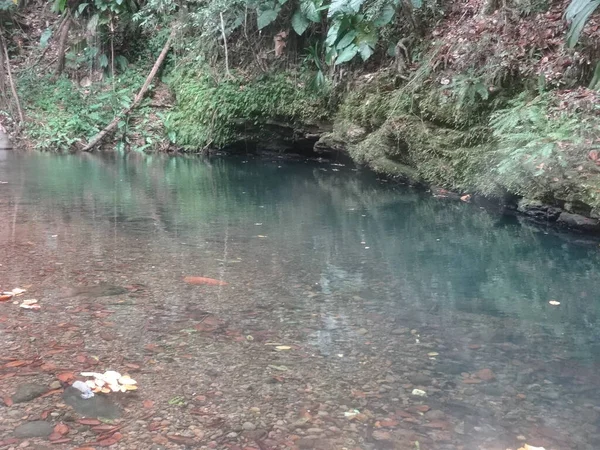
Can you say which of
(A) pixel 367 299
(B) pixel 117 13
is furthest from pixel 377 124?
(B) pixel 117 13

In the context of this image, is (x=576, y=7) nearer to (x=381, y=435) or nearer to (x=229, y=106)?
(x=381, y=435)

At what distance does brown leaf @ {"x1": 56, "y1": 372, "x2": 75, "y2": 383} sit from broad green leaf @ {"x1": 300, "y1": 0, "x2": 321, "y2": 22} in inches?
314

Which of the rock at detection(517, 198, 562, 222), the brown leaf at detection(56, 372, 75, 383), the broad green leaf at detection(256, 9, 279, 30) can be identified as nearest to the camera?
the brown leaf at detection(56, 372, 75, 383)

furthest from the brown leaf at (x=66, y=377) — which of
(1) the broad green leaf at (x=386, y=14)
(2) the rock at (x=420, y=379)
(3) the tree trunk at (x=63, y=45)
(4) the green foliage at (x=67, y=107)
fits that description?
(3) the tree trunk at (x=63, y=45)

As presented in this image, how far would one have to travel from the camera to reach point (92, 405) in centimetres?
192

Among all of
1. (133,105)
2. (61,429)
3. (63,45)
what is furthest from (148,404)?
(63,45)

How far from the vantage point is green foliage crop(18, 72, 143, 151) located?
39.3 feet

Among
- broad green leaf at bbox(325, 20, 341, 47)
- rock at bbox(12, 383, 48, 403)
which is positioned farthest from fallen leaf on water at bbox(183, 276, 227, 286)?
broad green leaf at bbox(325, 20, 341, 47)

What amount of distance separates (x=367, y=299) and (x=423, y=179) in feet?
14.3

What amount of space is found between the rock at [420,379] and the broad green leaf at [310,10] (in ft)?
25.6

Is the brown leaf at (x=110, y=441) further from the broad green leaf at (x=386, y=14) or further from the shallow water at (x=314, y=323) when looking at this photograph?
the broad green leaf at (x=386, y=14)

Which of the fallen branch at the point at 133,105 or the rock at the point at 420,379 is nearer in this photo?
Result: the rock at the point at 420,379

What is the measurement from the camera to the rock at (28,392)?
6.35 ft

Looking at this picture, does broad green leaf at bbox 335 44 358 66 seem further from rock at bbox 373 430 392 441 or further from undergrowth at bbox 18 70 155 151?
rock at bbox 373 430 392 441
